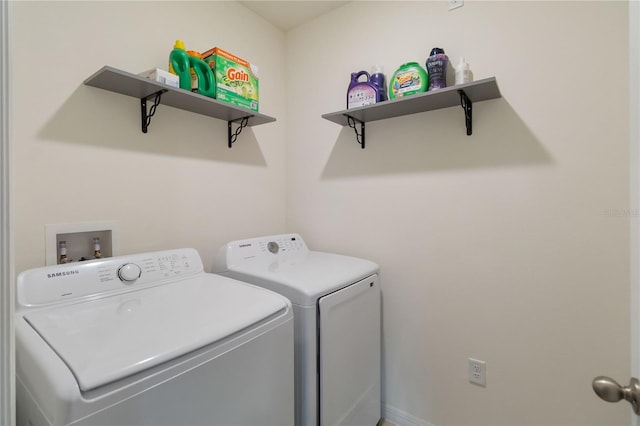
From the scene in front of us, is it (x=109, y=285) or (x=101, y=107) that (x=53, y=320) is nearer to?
(x=109, y=285)

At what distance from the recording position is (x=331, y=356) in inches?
52.4

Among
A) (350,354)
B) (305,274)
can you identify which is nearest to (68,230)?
(305,274)

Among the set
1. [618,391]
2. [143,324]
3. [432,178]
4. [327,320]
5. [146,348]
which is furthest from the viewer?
[432,178]

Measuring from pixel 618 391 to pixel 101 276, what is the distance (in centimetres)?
155

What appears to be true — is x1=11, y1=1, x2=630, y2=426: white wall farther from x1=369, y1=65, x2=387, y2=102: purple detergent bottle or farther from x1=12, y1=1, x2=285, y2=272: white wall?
x1=369, y1=65, x2=387, y2=102: purple detergent bottle

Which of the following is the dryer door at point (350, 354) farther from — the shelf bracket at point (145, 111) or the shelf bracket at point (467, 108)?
the shelf bracket at point (145, 111)

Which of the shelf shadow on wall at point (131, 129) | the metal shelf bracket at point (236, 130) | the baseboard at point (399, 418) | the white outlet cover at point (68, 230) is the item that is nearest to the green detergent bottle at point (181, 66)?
the shelf shadow on wall at point (131, 129)

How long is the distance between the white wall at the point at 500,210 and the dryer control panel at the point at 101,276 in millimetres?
998

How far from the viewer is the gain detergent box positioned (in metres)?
1.53

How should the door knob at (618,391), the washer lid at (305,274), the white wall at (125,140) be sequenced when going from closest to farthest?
the door knob at (618,391), the white wall at (125,140), the washer lid at (305,274)

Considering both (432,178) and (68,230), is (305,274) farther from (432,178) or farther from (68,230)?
(68,230)

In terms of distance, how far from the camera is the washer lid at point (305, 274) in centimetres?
128

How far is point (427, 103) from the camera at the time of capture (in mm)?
1530

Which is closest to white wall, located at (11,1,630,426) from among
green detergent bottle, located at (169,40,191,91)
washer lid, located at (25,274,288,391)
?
green detergent bottle, located at (169,40,191,91)
